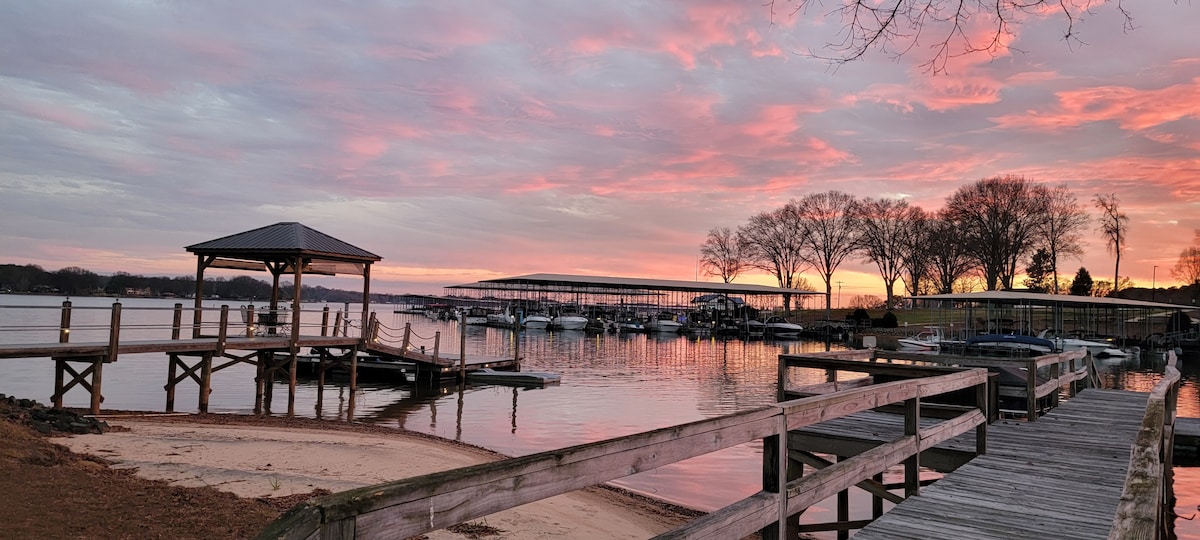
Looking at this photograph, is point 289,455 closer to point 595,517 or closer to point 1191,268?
point 595,517

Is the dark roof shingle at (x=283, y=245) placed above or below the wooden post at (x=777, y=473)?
above

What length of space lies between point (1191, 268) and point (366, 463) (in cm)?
11770

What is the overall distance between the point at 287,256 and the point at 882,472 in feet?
66.9

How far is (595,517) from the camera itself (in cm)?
1075

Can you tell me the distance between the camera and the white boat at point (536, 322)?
84.9 meters

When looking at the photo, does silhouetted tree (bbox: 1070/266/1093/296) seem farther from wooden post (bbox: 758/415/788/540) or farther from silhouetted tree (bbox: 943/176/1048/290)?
wooden post (bbox: 758/415/788/540)

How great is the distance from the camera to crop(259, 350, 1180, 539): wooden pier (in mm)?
2123

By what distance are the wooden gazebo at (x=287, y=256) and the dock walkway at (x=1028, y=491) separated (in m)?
19.5

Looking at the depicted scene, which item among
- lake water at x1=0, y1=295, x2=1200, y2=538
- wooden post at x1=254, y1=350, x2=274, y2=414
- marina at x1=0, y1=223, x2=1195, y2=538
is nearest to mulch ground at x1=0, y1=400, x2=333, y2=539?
marina at x1=0, y1=223, x2=1195, y2=538

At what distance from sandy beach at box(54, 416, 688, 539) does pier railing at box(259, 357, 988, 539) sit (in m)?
5.38

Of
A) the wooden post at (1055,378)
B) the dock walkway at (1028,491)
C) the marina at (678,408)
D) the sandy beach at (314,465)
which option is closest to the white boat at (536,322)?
the marina at (678,408)

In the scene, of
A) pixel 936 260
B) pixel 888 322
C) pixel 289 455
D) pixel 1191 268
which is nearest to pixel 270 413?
pixel 289 455

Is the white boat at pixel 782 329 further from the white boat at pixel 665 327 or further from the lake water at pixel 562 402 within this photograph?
the lake water at pixel 562 402

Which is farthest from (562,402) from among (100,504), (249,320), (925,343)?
(925,343)
